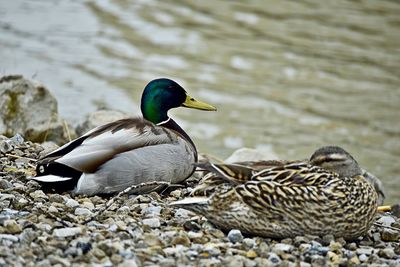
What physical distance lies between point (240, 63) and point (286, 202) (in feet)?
35.8

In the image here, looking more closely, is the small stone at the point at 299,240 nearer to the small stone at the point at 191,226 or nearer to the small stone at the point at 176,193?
the small stone at the point at 191,226

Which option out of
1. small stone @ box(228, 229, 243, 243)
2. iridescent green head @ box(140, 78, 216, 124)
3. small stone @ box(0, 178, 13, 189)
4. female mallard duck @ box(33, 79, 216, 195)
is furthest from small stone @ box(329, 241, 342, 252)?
iridescent green head @ box(140, 78, 216, 124)

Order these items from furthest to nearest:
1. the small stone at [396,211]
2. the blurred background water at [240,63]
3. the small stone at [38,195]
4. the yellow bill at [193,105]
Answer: the blurred background water at [240,63]
the yellow bill at [193,105]
the small stone at [396,211]
the small stone at [38,195]

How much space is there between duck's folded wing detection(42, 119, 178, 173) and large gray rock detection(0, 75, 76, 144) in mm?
2693

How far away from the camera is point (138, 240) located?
517 cm

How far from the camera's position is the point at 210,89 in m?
14.6

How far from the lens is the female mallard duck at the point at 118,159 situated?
620 cm

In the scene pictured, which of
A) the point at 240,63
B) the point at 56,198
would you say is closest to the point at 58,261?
the point at 56,198

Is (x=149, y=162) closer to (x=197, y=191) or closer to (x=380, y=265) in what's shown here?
(x=197, y=191)

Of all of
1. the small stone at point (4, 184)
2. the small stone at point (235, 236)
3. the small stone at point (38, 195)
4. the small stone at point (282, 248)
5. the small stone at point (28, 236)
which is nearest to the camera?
the small stone at point (28, 236)

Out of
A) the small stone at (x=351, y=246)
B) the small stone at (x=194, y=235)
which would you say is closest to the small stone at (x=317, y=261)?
the small stone at (x=351, y=246)

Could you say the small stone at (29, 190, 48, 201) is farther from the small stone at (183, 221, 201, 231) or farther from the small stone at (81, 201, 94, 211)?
the small stone at (183, 221, 201, 231)

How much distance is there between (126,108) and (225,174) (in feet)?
25.9

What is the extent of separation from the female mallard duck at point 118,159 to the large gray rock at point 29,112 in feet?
8.59
